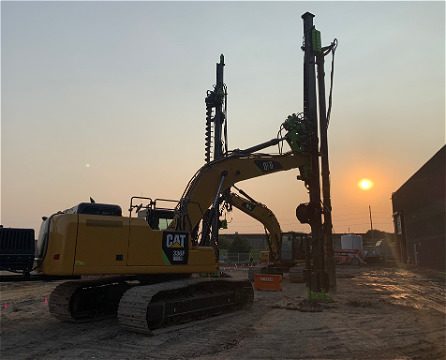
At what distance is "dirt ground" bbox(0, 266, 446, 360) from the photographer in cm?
721

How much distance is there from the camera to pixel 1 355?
7.28 meters

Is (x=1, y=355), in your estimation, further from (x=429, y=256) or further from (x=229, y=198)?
(x=429, y=256)

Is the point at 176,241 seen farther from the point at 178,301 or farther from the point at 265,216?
the point at 265,216

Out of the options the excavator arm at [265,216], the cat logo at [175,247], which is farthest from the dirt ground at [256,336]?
the excavator arm at [265,216]

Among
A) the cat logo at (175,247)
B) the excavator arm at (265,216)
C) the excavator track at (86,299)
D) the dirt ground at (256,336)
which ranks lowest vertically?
the dirt ground at (256,336)

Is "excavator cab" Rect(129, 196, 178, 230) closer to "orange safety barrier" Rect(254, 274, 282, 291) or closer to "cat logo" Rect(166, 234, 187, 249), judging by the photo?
"cat logo" Rect(166, 234, 187, 249)

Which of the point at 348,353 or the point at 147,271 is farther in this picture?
the point at 147,271

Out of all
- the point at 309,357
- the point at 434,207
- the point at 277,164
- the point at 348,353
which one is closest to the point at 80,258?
the point at 309,357

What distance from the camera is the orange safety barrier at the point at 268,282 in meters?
16.9

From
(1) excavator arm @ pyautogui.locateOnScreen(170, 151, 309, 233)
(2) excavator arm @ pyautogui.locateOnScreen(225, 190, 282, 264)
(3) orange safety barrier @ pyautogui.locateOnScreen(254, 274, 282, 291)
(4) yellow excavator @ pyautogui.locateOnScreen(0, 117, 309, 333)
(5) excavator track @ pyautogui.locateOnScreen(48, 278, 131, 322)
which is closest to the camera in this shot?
(4) yellow excavator @ pyautogui.locateOnScreen(0, 117, 309, 333)

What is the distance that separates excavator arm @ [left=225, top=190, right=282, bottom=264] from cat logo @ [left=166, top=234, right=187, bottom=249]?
9217mm

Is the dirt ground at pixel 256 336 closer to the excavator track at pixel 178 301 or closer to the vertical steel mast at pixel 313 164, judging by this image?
the excavator track at pixel 178 301

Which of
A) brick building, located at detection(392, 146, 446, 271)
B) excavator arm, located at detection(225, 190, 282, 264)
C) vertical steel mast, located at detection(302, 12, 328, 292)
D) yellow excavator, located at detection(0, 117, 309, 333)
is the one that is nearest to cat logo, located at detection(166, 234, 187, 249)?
yellow excavator, located at detection(0, 117, 309, 333)

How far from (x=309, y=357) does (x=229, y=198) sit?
13.0 metres
